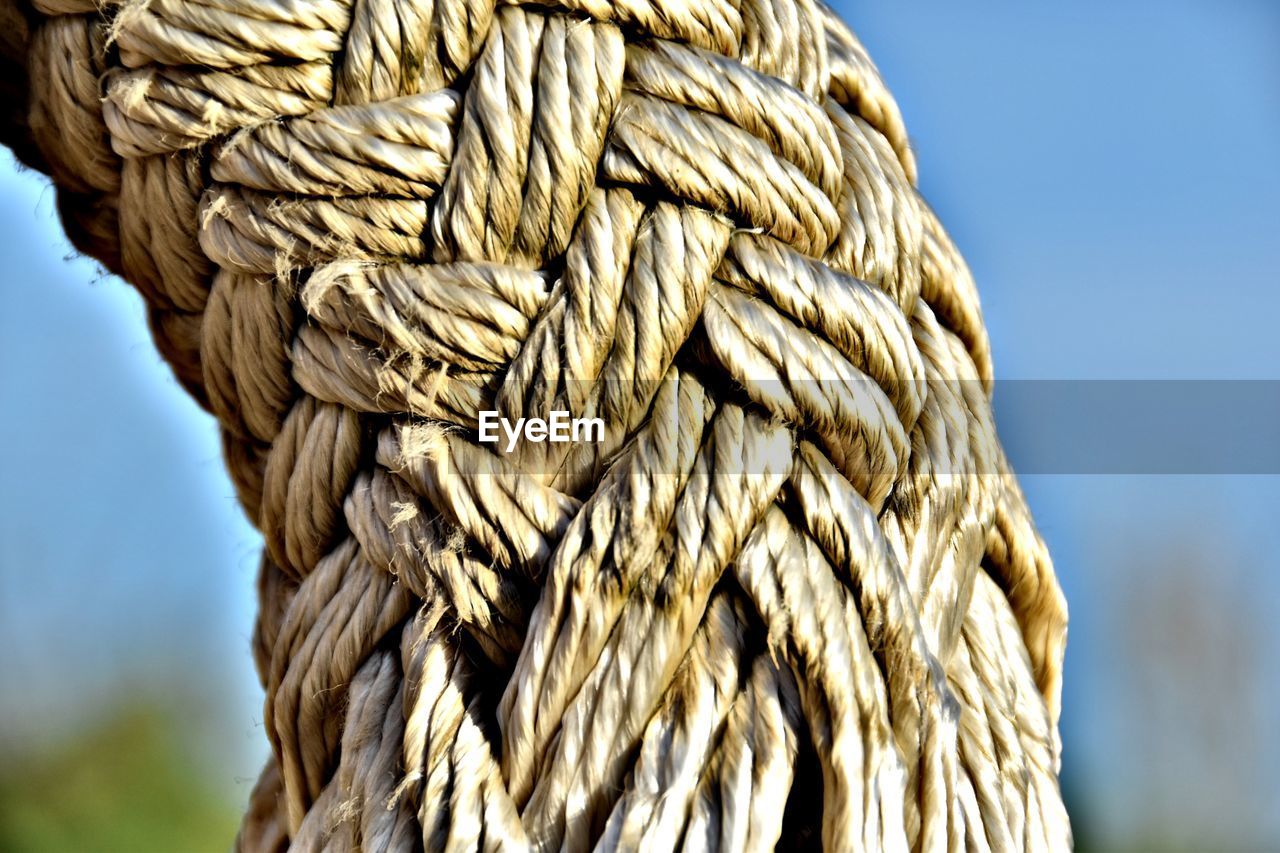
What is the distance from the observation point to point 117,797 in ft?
13.8

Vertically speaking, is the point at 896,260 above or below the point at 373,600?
above

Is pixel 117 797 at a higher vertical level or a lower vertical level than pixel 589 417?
lower

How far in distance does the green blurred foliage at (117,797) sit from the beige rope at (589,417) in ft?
11.2

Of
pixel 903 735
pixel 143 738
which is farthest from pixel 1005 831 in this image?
pixel 143 738

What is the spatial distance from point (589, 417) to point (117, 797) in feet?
13.5

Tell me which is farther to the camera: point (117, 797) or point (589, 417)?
point (117, 797)

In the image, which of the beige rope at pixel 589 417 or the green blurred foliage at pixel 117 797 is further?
the green blurred foliage at pixel 117 797

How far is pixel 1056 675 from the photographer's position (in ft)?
2.15

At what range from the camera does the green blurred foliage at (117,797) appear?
3777 mm

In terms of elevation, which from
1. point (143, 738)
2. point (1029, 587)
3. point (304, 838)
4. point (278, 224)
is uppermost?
point (278, 224)

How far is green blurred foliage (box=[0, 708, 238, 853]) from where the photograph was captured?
378 cm

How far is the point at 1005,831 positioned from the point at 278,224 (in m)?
0.39

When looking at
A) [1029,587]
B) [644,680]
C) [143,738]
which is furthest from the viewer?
[143,738]

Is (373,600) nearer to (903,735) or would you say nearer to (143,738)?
(903,735)
